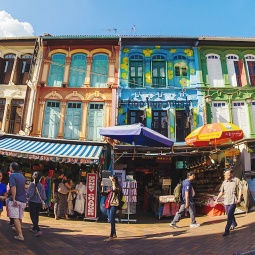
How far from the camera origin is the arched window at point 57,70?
564 inches

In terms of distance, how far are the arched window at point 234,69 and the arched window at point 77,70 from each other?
8559 mm

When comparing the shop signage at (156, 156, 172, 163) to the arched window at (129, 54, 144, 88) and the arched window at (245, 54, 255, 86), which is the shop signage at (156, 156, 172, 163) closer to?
the arched window at (129, 54, 144, 88)

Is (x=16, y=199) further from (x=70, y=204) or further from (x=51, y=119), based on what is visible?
(x=51, y=119)

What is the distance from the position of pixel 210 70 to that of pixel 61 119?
905 centimetres

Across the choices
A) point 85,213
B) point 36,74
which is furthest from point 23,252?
point 36,74

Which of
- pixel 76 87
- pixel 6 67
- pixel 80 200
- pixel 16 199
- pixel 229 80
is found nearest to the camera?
pixel 16 199

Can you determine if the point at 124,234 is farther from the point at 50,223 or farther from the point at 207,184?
the point at 207,184

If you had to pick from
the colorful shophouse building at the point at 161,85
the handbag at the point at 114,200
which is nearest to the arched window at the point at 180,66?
the colorful shophouse building at the point at 161,85

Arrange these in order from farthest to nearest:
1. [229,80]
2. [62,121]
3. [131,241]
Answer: [229,80] → [62,121] → [131,241]

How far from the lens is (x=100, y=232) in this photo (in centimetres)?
712

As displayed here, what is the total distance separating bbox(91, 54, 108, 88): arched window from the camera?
561 inches

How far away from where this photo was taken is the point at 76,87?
46.4ft

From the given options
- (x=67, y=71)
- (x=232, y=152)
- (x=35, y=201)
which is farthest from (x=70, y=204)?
(x=67, y=71)

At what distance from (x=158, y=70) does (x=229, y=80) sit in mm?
4144
